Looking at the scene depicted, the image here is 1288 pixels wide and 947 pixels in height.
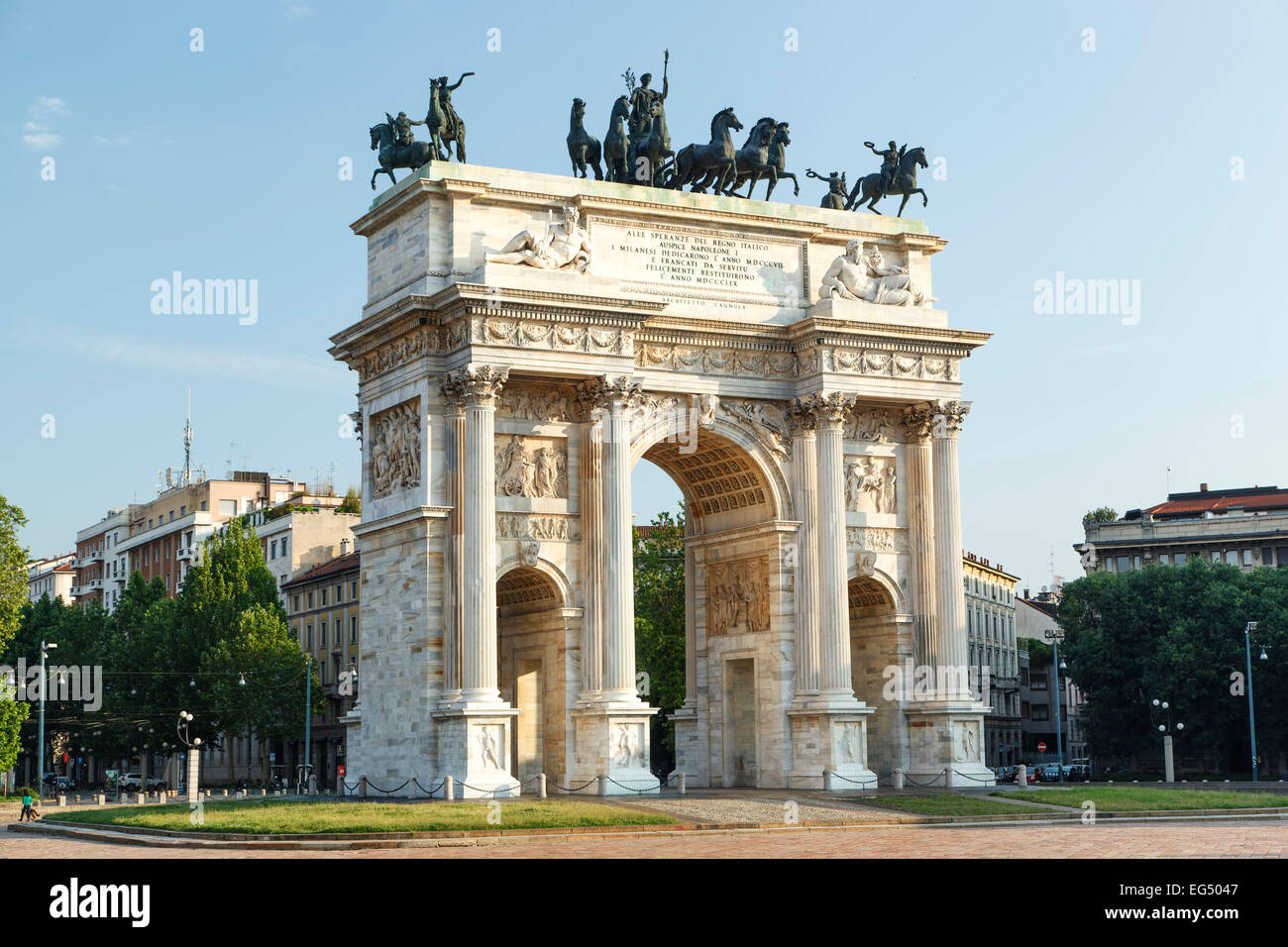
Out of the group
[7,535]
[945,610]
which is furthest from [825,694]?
[7,535]

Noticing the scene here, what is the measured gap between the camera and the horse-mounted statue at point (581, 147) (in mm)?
52750

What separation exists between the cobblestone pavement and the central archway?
13.7 m

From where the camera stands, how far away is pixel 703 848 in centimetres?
3164

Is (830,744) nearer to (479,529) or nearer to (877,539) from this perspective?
(877,539)

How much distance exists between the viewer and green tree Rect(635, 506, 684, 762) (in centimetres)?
8475

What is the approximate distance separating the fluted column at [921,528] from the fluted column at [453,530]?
15.0m

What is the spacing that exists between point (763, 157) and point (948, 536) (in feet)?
42.8

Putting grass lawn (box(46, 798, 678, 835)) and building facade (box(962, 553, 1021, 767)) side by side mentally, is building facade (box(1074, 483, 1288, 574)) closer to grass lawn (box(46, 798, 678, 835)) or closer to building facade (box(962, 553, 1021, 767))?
building facade (box(962, 553, 1021, 767))

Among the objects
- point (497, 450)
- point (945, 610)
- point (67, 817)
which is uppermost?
point (497, 450)

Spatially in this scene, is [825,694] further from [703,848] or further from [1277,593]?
[1277,593]

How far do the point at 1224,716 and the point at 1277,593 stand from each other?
674 cm

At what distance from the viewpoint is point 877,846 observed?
32500 millimetres

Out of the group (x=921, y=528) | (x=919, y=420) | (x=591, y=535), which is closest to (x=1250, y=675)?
(x=921, y=528)

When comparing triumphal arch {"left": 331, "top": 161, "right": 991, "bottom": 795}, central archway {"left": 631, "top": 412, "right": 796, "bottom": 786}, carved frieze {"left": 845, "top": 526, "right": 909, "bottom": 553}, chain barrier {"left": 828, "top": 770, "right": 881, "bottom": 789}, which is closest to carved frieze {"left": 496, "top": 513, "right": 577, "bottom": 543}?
triumphal arch {"left": 331, "top": 161, "right": 991, "bottom": 795}
